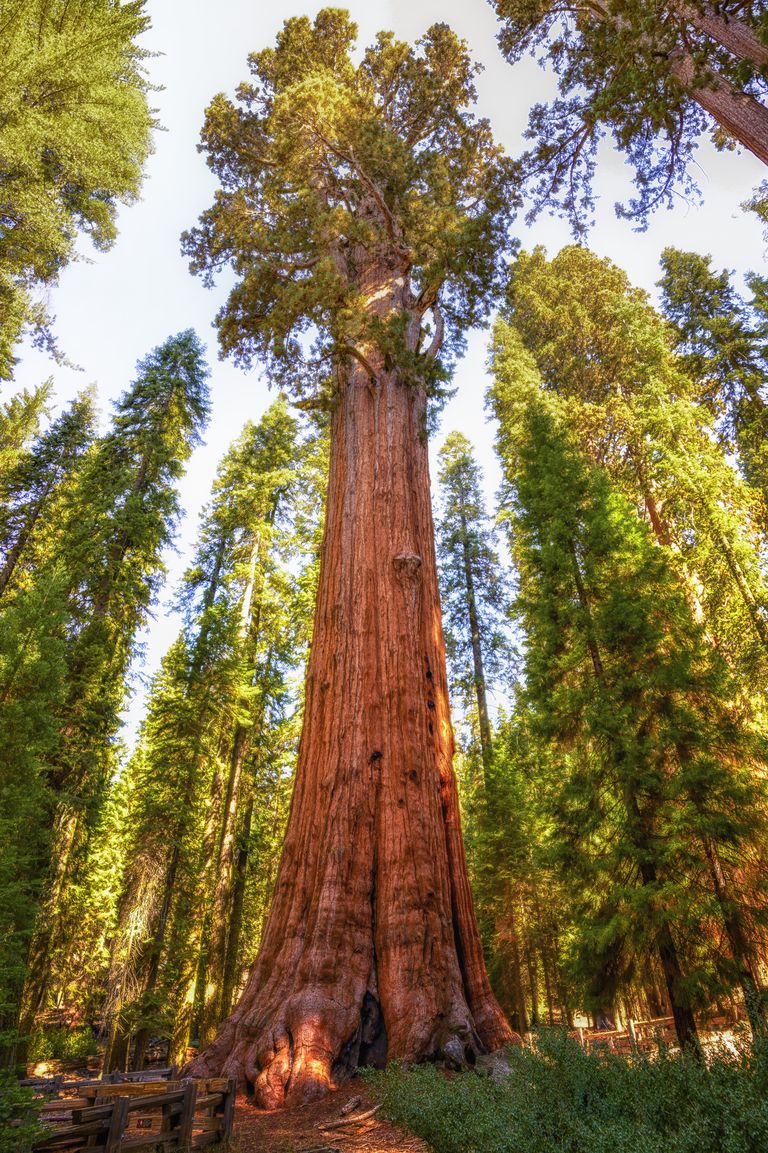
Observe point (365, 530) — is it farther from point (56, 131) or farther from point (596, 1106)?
point (56, 131)

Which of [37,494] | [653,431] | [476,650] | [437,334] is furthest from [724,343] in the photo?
[37,494]

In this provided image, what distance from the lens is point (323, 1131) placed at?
14.8ft

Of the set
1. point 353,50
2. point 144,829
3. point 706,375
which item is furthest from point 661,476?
point 144,829

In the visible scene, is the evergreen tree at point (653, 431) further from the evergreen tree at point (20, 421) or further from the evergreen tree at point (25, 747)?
the evergreen tree at point (20, 421)

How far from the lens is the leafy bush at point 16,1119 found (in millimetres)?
2877

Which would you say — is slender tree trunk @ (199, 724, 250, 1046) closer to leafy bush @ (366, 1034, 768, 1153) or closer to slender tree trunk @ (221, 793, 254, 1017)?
slender tree trunk @ (221, 793, 254, 1017)

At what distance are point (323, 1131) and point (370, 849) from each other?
2.53 m

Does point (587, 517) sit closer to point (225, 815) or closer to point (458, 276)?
point (458, 276)

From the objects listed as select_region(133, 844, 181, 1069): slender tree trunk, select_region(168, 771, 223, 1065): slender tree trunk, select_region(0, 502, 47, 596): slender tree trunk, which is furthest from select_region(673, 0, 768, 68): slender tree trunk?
select_region(0, 502, 47, 596): slender tree trunk

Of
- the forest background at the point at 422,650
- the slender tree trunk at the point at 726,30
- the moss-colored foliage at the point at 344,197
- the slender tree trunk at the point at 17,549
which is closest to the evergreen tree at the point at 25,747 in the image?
the forest background at the point at 422,650

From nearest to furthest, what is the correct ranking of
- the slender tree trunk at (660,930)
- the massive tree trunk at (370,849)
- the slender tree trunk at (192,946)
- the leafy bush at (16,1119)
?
the leafy bush at (16,1119), the massive tree trunk at (370,849), the slender tree trunk at (660,930), the slender tree trunk at (192,946)

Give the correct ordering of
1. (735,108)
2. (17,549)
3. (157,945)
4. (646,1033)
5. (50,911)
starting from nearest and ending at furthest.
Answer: (735,108), (646,1033), (50,911), (157,945), (17,549)

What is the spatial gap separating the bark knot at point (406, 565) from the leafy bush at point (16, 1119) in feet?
20.3

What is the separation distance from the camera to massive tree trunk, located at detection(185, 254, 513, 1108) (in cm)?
572
